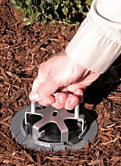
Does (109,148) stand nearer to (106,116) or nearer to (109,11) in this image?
(106,116)

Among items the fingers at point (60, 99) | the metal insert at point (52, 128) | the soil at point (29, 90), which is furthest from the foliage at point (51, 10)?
the fingers at point (60, 99)

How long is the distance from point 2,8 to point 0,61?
22.9 inches

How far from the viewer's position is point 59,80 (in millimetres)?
2453

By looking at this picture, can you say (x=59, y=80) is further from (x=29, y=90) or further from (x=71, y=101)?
(x=29, y=90)

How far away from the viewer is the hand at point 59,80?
2.41m

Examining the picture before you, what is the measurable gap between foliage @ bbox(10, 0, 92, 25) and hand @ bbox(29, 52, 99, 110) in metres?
0.93

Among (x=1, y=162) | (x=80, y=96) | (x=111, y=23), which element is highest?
(x=111, y=23)

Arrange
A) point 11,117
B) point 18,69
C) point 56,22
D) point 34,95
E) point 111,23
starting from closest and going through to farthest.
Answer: point 111,23 < point 34,95 < point 11,117 < point 18,69 < point 56,22

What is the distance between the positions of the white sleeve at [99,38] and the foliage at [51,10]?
1.09 meters

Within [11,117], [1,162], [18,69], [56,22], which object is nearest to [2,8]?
[56,22]

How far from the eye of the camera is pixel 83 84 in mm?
2656

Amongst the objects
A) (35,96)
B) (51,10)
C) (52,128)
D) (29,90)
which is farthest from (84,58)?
(51,10)

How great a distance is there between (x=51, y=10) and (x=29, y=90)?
2.50 ft

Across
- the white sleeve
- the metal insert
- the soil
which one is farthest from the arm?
the soil
